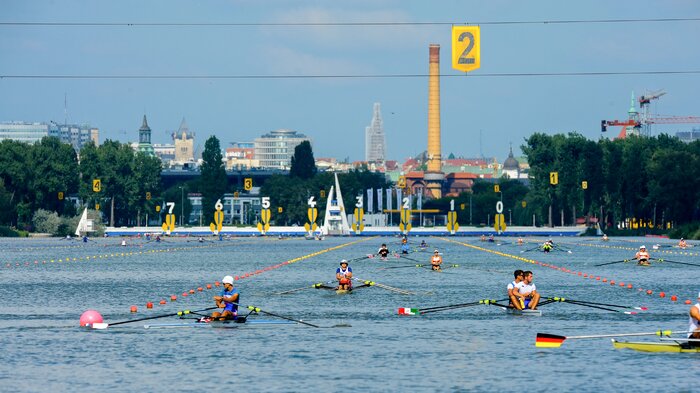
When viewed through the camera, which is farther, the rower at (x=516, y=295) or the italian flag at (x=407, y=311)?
the rower at (x=516, y=295)

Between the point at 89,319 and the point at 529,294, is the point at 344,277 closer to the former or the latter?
the point at 529,294

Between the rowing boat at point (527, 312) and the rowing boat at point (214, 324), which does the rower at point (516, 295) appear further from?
the rowing boat at point (214, 324)

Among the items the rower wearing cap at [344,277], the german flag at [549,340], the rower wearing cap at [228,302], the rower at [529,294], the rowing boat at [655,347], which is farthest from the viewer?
the rower wearing cap at [344,277]

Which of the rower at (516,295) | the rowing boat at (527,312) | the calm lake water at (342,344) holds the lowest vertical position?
the calm lake water at (342,344)

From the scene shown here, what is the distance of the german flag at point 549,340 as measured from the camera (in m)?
42.7

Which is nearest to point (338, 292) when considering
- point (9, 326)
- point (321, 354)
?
point (9, 326)

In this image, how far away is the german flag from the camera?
42.7m

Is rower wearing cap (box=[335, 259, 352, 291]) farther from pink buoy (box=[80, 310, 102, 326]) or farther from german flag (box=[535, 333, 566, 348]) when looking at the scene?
german flag (box=[535, 333, 566, 348])

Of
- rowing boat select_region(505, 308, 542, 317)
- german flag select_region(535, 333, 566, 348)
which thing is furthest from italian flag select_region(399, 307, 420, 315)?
german flag select_region(535, 333, 566, 348)

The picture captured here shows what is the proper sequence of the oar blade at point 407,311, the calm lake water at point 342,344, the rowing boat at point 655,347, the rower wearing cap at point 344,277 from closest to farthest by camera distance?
1. the calm lake water at point 342,344
2. the rowing boat at point 655,347
3. the oar blade at point 407,311
4. the rower wearing cap at point 344,277

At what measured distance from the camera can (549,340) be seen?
4281 cm

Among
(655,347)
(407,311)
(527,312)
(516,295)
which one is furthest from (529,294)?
(655,347)

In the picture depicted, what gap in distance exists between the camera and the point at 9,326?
51.4m

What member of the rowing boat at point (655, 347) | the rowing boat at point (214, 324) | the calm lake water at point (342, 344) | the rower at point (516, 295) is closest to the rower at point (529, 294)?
the rower at point (516, 295)
